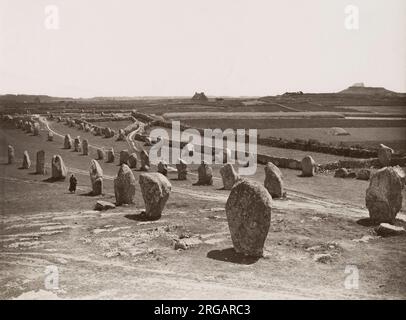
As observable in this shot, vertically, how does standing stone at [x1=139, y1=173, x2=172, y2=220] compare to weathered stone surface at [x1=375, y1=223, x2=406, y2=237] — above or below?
above

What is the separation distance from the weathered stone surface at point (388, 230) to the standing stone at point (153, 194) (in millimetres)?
9278

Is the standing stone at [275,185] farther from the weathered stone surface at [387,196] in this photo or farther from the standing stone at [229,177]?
the weathered stone surface at [387,196]

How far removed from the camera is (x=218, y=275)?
14672mm

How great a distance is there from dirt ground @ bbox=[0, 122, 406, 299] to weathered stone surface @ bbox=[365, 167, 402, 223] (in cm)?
70

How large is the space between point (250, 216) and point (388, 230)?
636cm

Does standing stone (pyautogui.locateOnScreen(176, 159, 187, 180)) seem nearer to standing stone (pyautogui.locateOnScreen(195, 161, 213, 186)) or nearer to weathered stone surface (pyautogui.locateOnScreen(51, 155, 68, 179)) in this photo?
standing stone (pyautogui.locateOnScreen(195, 161, 213, 186))

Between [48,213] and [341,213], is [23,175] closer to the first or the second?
[48,213]

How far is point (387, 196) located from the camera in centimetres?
2064

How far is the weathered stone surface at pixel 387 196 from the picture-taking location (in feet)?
67.7

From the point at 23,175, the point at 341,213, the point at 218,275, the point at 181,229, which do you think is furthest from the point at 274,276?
the point at 23,175

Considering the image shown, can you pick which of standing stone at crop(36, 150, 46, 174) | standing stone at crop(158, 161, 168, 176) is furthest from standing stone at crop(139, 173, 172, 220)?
standing stone at crop(36, 150, 46, 174)

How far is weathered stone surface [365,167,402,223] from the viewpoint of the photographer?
20.6 meters

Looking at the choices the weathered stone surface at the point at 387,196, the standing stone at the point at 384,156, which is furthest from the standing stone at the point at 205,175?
the standing stone at the point at 384,156
